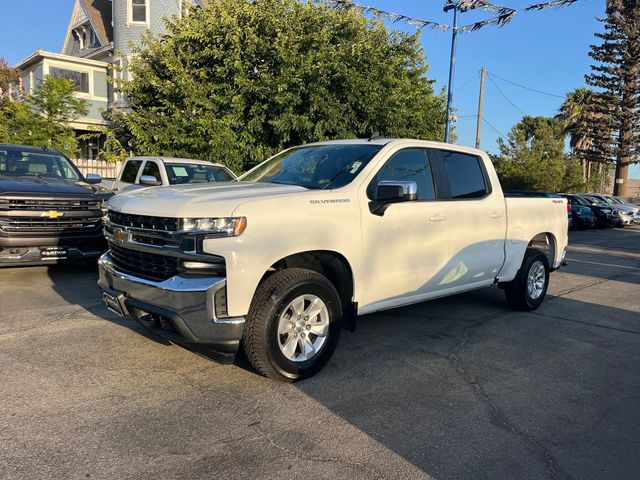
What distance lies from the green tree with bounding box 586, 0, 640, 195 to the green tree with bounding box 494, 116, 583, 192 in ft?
21.2

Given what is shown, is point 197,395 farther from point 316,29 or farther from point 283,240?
point 316,29

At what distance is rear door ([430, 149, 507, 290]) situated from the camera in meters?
5.39

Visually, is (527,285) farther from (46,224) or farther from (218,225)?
(46,224)

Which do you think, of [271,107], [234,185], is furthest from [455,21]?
[234,185]

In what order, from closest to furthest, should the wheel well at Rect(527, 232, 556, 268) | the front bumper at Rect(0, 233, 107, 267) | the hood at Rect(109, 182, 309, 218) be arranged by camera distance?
1. the hood at Rect(109, 182, 309, 218)
2. the wheel well at Rect(527, 232, 556, 268)
3. the front bumper at Rect(0, 233, 107, 267)

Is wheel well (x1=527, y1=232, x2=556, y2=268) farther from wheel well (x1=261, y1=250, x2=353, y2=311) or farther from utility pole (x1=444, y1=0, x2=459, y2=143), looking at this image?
utility pole (x1=444, y1=0, x2=459, y2=143)

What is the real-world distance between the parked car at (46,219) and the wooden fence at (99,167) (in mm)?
14523

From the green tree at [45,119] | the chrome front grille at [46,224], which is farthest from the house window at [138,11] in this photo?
the chrome front grille at [46,224]

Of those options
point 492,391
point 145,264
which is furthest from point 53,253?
point 492,391

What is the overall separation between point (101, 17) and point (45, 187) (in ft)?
84.3

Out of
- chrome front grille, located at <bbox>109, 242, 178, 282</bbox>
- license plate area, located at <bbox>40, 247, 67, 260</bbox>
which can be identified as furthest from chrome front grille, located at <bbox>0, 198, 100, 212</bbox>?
chrome front grille, located at <bbox>109, 242, 178, 282</bbox>

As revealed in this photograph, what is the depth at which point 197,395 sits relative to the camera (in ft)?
12.6

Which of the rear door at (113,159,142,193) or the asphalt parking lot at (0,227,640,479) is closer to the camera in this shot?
the asphalt parking lot at (0,227,640,479)

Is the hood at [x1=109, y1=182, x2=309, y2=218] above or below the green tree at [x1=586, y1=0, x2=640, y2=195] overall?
below
